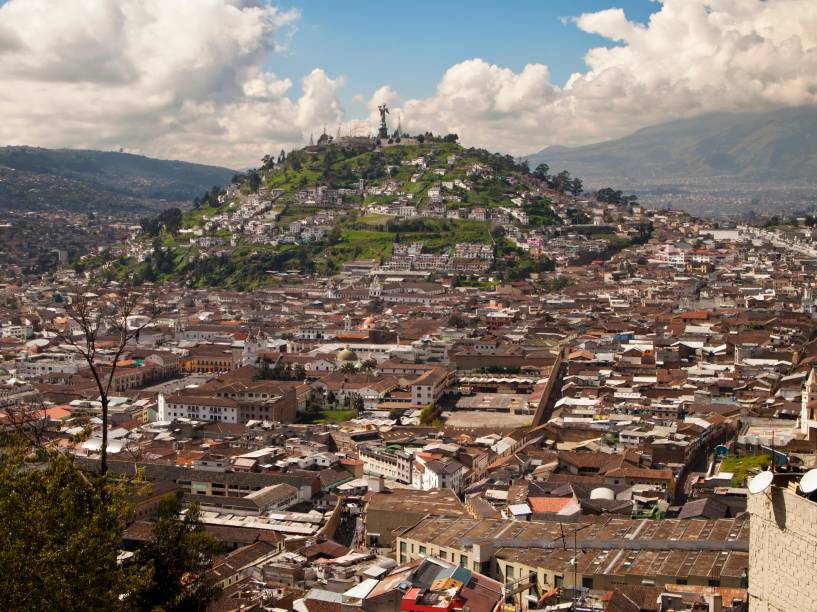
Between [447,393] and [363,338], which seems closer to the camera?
[447,393]

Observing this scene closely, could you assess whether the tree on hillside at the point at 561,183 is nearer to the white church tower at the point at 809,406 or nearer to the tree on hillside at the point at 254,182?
the tree on hillside at the point at 254,182

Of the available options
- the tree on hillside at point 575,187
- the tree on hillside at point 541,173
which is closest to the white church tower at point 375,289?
the tree on hillside at point 541,173

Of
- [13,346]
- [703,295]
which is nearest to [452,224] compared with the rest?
[703,295]

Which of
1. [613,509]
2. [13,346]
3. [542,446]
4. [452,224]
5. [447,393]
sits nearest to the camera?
[613,509]

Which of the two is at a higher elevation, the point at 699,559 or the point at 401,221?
the point at 401,221

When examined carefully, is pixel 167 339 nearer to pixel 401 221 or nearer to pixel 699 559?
pixel 401 221

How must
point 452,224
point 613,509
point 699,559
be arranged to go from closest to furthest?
point 699,559 → point 613,509 → point 452,224

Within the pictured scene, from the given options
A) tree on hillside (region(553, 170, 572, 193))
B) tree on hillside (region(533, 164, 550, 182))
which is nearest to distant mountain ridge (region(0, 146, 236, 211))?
tree on hillside (region(533, 164, 550, 182))

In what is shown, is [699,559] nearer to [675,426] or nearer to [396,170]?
[675,426]
